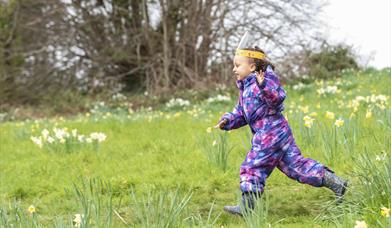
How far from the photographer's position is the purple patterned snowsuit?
3562 millimetres

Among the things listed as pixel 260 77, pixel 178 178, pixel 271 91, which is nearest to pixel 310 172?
pixel 271 91

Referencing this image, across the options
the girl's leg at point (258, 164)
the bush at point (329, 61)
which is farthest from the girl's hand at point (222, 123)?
the bush at point (329, 61)

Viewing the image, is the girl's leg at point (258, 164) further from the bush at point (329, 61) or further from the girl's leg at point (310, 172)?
the bush at point (329, 61)

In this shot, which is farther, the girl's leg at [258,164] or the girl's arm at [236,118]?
the girl's arm at [236,118]

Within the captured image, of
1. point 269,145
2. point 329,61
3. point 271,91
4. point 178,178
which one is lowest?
point 178,178

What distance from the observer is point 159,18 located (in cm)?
1698

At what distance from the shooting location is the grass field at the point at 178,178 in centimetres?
288

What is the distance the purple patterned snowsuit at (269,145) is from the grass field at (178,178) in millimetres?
229

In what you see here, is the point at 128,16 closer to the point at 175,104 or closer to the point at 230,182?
the point at 175,104

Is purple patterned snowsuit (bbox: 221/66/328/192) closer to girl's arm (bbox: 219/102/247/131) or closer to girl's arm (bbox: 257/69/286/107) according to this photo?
girl's arm (bbox: 257/69/286/107)

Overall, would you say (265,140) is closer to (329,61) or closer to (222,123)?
(222,123)

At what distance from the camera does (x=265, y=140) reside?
3.59m

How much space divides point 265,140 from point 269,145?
0.04m

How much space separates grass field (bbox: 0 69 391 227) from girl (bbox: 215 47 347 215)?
173mm
